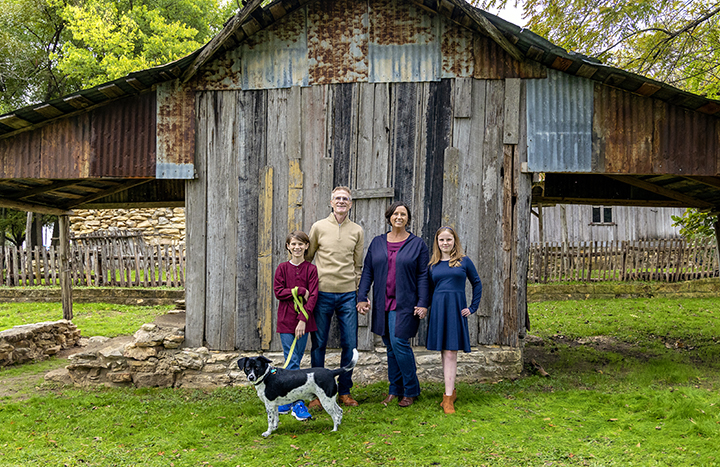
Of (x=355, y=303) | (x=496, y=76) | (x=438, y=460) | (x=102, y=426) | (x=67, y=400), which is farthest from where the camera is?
(x=496, y=76)

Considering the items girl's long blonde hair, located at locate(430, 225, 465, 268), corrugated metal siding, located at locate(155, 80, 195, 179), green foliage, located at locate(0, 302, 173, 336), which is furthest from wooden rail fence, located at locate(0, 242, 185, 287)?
girl's long blonde hair, located at locate(430, 225, 465, 268)

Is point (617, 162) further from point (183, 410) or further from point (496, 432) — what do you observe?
point (183, 410)

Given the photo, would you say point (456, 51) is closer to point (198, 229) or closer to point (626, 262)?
point (198, 229)

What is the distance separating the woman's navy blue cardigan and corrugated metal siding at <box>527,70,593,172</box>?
1.99m

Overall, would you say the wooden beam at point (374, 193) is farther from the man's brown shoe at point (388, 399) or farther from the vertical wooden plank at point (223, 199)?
the man's brown shoe at point (388, 399)

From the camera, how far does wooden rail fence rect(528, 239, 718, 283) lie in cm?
1519

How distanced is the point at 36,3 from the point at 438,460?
24.4 m

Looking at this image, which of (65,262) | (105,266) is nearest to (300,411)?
(65,262)

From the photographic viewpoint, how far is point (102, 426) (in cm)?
488

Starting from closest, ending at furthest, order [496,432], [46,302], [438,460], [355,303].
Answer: [438,460] → [496,432] → [355,303] → [46,302]

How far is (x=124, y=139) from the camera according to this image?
20.0 ft

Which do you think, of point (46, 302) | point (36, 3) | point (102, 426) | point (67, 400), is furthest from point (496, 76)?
point (36, 3)

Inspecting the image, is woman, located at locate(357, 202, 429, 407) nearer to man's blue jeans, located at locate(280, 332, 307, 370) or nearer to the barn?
man's blue jeans, located at locate(280, 332, 307, 370)

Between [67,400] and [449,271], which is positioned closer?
[449,271]
